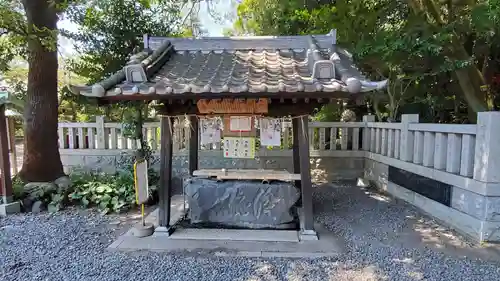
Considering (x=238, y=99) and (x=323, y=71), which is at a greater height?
(x=323, y=71)

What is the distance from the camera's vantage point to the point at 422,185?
572 centimetres

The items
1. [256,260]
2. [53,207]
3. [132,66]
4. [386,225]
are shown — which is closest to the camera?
[256,260]

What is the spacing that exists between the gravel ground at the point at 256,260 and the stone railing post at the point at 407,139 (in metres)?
1.38

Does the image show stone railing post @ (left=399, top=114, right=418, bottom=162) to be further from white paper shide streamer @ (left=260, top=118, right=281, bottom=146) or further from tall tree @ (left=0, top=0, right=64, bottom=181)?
tall tree @ (left=0, top=0, right=64, bottom=181)

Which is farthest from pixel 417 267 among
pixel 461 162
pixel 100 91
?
pixel 100 91

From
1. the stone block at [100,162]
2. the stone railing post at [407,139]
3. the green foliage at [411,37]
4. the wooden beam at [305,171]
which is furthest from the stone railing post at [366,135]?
the stone block at [100,162]

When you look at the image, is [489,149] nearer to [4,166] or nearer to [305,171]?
[305,171]

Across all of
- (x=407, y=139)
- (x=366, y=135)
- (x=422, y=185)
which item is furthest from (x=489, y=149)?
(x=366, y=135)

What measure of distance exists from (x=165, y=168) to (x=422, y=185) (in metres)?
4.52

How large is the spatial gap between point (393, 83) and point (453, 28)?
9.09 feet

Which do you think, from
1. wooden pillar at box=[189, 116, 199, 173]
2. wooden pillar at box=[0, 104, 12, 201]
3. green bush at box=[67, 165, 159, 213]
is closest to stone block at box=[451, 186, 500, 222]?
wooden pillar at box=[189, 116, 199, 173]

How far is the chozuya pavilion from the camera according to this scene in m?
3.92

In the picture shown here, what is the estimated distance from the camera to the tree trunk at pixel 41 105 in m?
6.57

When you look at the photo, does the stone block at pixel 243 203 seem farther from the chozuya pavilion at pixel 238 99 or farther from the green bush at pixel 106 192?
the green bush at pixel 106 192
